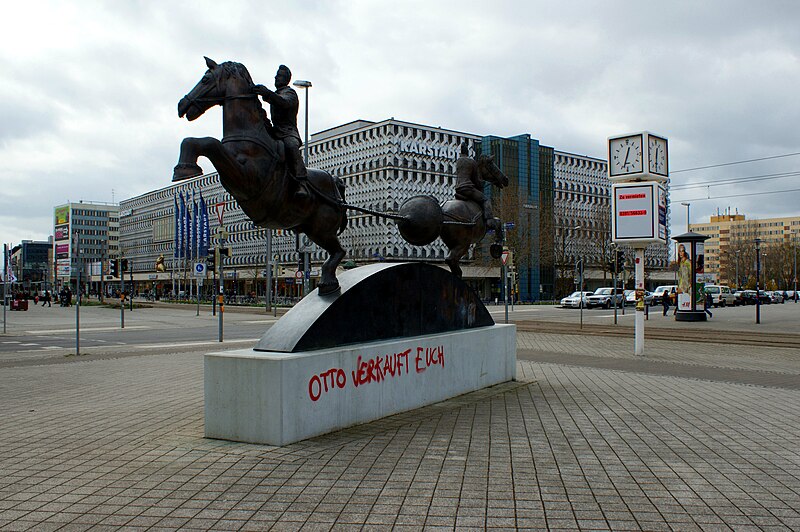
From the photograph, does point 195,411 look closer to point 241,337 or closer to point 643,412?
point 643,412

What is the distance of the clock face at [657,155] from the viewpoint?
18.1 m

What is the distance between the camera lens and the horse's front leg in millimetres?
6523

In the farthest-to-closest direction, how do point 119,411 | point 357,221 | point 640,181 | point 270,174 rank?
point 357,221 < point 640,181 < point 119,411 < point 270,174

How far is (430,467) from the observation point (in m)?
5.99

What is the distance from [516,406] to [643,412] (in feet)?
5.70

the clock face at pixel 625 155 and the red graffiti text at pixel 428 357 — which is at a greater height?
the clock face at pixel 625 155

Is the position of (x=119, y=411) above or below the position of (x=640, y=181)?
below

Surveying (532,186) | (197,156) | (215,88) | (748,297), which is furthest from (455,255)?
(532,186)

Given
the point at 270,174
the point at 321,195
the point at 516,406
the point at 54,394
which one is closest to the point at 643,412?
the point at 516,406

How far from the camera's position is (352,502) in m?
4.96

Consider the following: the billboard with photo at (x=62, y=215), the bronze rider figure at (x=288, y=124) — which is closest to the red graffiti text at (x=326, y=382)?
the bronze rider figure at (x=288, y=124)

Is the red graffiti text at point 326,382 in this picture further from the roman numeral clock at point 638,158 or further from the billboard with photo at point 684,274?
the billboard with photo at point 684,274

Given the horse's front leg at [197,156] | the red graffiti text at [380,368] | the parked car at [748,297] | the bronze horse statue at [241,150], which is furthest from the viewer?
the parked car at [748,297]

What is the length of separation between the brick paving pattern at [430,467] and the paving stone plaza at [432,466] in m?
0.02
